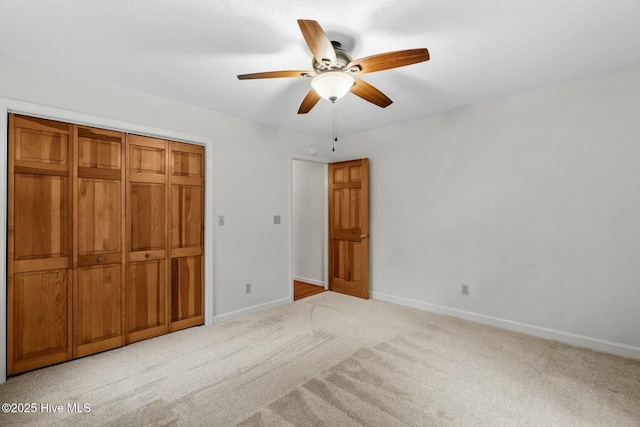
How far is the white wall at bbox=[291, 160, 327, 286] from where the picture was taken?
16.9 feet

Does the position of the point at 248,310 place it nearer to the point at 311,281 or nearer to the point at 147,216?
the point at 147,216

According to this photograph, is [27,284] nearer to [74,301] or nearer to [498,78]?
[74,301]

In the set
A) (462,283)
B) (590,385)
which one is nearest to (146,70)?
(462,283)

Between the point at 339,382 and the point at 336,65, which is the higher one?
the point at 336,65

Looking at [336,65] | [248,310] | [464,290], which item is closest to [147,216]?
[248,310]

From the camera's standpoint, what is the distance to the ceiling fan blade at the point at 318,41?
1.54 metres

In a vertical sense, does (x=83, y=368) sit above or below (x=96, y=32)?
below

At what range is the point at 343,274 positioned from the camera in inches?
187

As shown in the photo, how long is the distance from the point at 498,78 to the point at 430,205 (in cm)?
161

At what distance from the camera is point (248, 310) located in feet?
12.4

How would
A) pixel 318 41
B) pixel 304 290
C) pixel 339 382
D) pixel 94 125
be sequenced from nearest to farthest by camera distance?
pixel 318 41, pixel 339 382, pixel 94 125, pixel 304 290

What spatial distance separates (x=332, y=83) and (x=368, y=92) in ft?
1.43

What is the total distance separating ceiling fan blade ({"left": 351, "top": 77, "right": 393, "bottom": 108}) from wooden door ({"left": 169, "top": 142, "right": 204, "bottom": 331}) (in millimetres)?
1998

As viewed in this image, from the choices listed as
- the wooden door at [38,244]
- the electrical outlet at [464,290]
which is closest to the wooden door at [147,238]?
the wooden door at [38,244]
